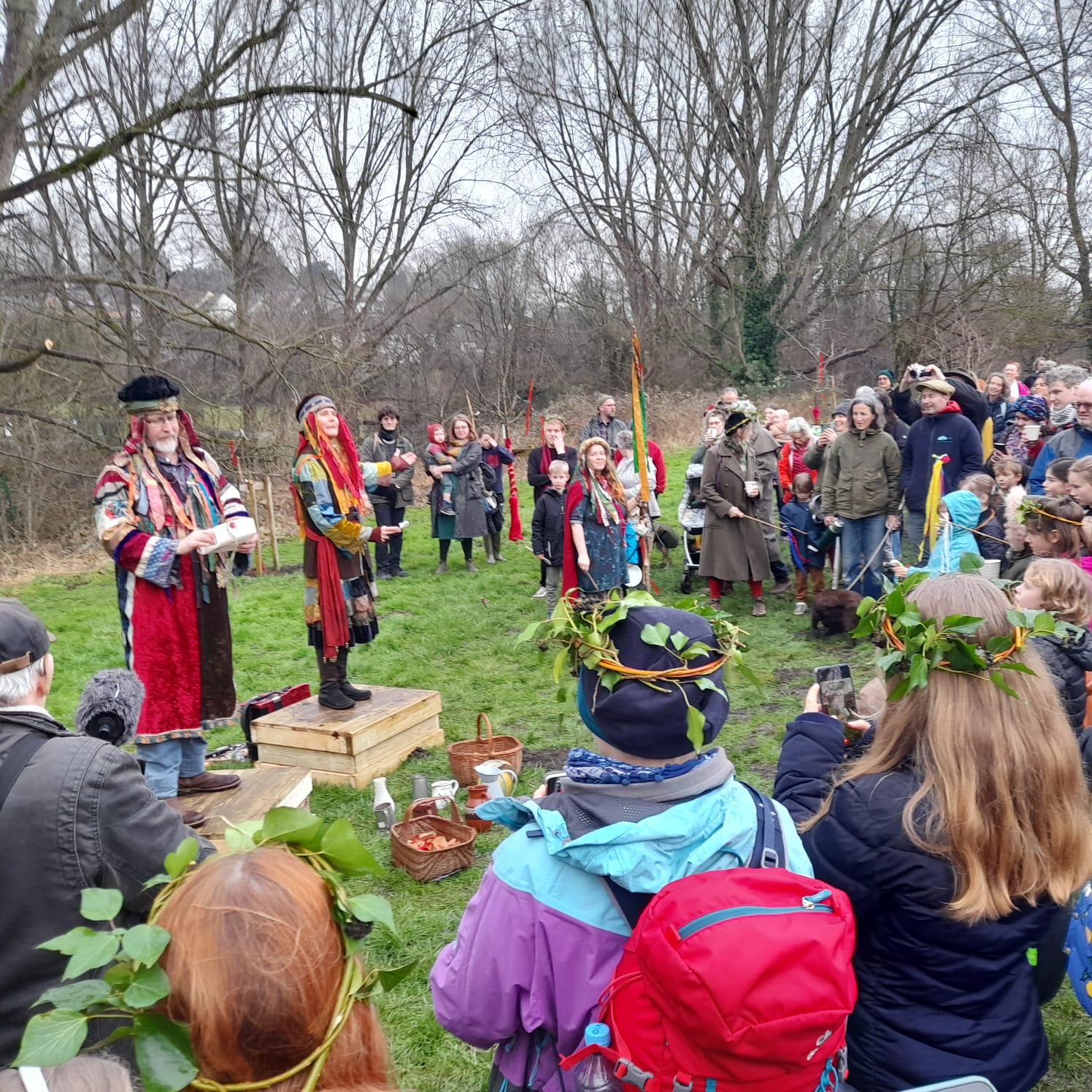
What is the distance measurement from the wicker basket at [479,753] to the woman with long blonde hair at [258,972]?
383 cm

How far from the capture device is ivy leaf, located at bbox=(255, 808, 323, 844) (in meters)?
1.33

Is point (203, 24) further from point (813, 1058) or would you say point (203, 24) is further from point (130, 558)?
point (813, 1058)

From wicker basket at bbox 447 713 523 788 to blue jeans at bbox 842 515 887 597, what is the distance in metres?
4.02

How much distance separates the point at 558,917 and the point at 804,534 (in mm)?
7417

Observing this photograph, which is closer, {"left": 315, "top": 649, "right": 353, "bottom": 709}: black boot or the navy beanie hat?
the navy beanie hat

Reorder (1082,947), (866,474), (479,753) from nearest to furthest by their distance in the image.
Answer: (1082,947) → (479,753) → (866,474)

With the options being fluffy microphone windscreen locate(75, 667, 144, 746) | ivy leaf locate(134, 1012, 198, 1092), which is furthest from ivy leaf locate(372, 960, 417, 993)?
fluffy microphone windscreen locate(75, 667, 144, 746)

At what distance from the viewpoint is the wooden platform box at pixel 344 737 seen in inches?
208

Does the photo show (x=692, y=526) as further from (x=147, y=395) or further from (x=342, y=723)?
(x=147, y=395)

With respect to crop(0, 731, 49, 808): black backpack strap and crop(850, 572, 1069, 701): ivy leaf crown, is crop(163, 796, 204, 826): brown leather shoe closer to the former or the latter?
crop(0, 731, 49, 808): black backpack strap

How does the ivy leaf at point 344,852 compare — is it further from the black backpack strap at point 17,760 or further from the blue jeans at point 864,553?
the blue jeans at point 864,553

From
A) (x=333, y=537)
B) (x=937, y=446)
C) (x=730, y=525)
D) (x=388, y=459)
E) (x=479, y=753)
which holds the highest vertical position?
→ (x=388, y=459)

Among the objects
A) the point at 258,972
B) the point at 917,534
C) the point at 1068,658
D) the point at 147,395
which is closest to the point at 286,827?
the point at 258,972

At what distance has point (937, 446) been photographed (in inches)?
288
